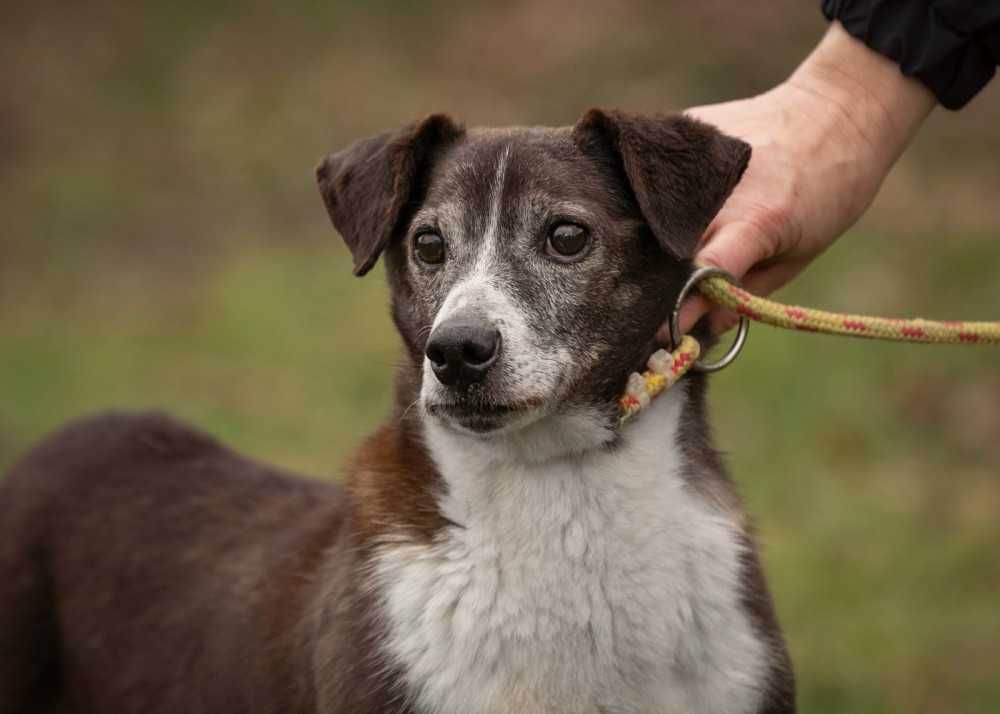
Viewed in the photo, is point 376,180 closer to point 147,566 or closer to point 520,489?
point 520,489

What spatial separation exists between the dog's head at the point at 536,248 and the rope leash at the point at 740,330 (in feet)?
0.19

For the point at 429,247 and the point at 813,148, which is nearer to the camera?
the point at 429,247

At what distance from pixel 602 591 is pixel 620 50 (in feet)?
37.8

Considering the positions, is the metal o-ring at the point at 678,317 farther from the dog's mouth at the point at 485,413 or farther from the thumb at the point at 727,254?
the dog's mouth at the point at 485,413

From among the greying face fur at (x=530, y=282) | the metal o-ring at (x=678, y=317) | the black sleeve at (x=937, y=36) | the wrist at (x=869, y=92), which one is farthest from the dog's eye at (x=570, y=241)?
the black sleeve at (x=937, y=36)

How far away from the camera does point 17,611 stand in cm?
502

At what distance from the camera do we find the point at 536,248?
409 centimetres

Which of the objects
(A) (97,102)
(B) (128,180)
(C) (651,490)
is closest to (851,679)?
(C) (651,490)

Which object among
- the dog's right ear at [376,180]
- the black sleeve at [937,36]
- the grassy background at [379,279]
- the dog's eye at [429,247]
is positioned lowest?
the grassy background at [379,279]

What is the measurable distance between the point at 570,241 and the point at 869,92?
1.24 meters

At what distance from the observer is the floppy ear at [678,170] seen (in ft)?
13.1

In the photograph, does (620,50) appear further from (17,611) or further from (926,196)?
(17,611)

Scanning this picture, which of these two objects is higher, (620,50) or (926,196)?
(620,50)

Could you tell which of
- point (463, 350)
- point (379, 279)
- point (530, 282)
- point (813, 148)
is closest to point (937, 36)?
point (813, 148)
